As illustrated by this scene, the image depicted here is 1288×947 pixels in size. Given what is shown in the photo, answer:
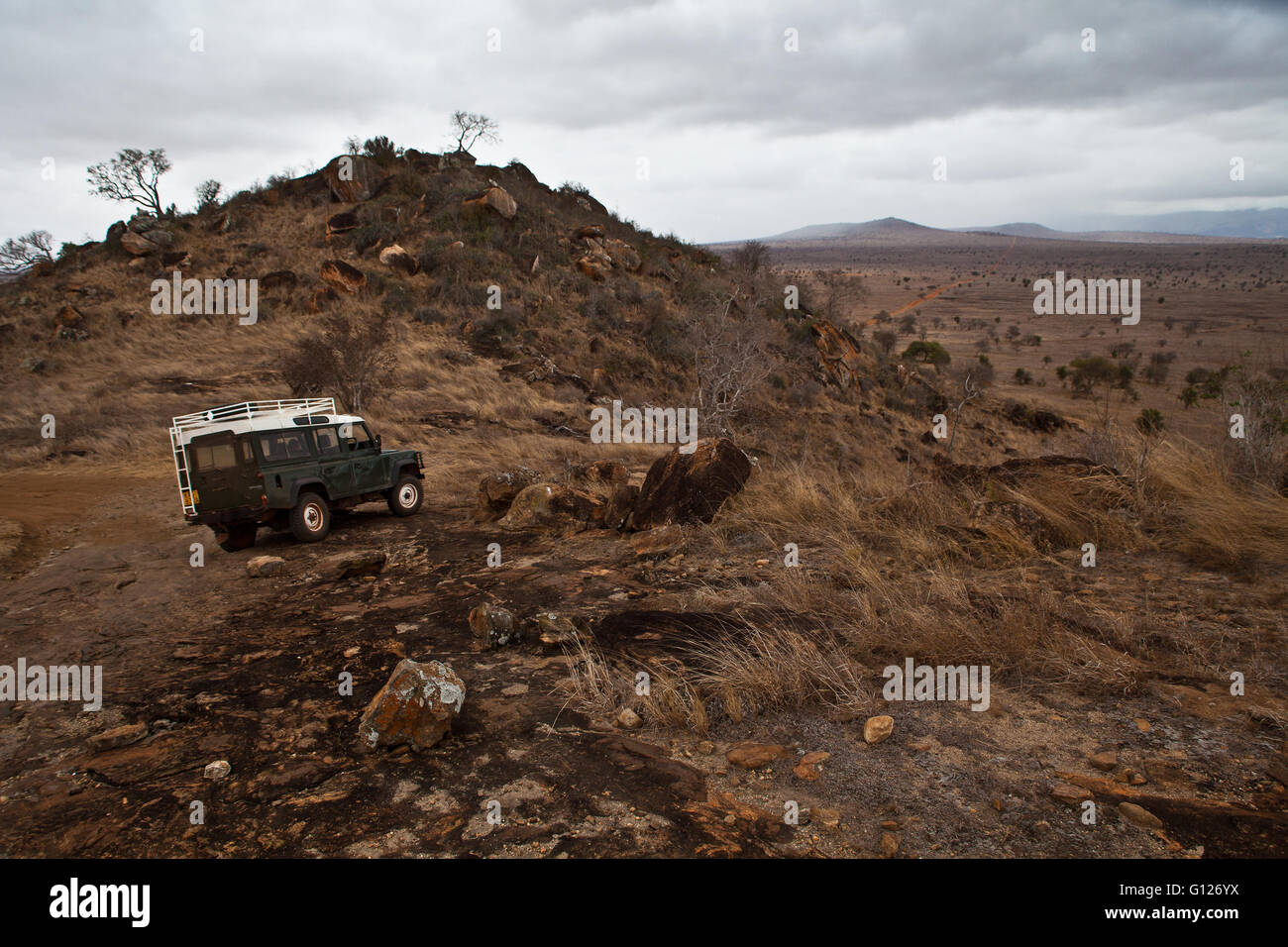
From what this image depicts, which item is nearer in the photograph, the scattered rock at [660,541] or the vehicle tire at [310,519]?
the scattered rock at [660,541]

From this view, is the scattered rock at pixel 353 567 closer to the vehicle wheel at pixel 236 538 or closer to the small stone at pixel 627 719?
the vehicle wheel at pixel 236 538

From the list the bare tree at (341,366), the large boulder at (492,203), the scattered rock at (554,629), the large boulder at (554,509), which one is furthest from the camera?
the large boulder at (492,203)

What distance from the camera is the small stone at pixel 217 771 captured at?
344 cm

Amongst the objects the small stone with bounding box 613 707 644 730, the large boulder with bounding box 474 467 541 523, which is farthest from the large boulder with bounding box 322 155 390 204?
the small stone with bounding box 613 707 644 730

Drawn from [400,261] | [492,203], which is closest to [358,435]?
[400,261]

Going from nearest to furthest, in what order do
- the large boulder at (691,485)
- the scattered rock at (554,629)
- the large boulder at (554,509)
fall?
the scattered rock at (554,629)
the large boulder at (691,485)
the large boulder at (554,509)

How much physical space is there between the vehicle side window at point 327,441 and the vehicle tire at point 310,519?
70cm

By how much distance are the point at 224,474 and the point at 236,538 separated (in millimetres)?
927

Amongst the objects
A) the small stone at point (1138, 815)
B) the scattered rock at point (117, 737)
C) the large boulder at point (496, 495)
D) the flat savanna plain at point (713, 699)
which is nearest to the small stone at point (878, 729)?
the flat savanna plain at point (713, 699)

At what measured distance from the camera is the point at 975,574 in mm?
5324

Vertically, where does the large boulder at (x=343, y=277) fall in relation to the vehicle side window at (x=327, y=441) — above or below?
above

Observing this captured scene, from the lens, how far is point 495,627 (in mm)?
5055

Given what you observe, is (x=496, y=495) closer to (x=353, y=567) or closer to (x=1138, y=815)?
(x=353, y=567)
